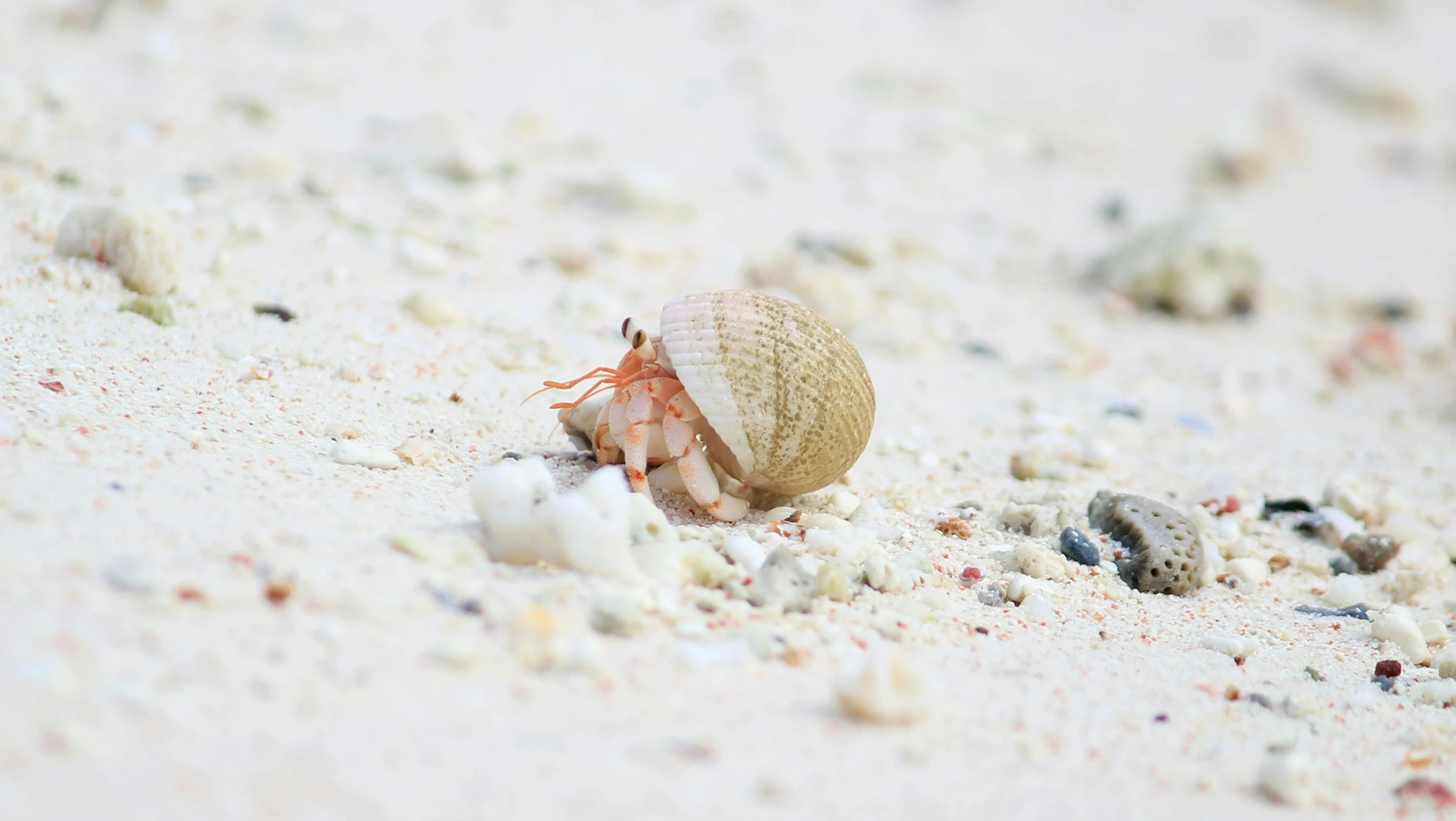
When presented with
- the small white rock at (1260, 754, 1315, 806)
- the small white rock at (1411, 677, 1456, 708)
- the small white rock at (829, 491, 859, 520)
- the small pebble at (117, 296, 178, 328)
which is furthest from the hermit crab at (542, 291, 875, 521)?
the small white rock at (1411, 677, 1456, 708)

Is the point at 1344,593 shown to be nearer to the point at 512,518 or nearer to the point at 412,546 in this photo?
the point at 512,518

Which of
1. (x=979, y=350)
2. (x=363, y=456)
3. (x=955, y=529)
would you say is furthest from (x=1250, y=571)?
(x=363, y=456)

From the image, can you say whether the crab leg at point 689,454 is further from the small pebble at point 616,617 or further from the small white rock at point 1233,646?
the small white rock at point 1233,646

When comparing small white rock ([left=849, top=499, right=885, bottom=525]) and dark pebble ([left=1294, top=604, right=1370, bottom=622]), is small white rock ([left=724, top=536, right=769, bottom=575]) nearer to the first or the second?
small white rock ([left=849, top=499, right=885, bottom=525])

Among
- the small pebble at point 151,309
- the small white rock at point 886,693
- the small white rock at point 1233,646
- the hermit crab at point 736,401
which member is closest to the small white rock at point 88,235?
the small pebble at point 151,309

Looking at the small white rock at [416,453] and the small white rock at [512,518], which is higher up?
the small white rock at [512,518]

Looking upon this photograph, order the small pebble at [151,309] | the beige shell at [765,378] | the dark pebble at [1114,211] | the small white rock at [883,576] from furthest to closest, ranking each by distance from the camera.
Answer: the dark pebble at [1114,211], the small pebble at [151,309], the beige shell at [765,378], the small white rock at [883,576]

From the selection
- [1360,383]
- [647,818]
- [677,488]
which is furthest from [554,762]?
[1360,383]
